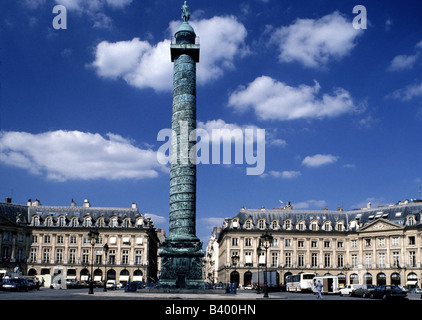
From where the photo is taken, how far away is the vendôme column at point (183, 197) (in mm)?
31625

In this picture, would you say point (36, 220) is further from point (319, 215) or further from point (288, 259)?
point (319, 215)

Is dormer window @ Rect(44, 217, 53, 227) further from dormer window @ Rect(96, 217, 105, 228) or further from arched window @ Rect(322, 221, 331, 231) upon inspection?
arched window @ Rect(322, 221, 331, 231)

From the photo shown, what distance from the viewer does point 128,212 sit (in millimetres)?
65688

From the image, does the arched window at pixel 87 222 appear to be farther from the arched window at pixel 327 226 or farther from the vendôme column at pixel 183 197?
the vendôme column at pixel 183 197

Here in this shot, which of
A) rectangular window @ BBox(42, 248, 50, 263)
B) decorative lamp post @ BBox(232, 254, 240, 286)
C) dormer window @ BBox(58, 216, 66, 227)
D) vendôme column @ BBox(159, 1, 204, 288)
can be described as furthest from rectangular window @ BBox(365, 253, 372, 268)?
rectangular window @ BBox(42, 248, 50, 263)

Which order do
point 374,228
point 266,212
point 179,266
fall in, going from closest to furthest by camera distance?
point 179,266
point 374,228
point 266,212

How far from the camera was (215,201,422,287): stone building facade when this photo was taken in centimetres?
5966

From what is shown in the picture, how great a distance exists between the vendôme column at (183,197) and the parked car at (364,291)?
10861 mm

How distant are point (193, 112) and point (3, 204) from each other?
37533 millimetres

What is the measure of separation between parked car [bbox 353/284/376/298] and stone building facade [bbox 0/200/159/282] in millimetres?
33360

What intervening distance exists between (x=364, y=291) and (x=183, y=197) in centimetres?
1347

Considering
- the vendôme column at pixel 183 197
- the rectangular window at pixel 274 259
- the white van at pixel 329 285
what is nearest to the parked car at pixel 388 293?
the white van at pixel 329 285
